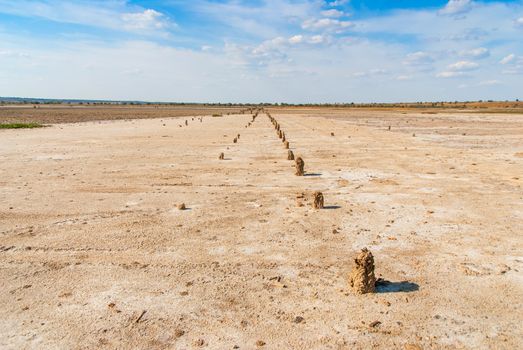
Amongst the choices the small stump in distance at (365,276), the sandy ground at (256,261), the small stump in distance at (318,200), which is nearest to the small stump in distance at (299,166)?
the sandy ground at (256,261)

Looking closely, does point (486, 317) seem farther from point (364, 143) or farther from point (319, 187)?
point (364, 143)

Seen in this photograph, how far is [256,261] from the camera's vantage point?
19.8 feet

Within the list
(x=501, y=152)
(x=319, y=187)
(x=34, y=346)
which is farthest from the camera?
(x=501, y=152)

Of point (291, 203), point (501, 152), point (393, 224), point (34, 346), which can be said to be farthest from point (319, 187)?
point (501, 152)

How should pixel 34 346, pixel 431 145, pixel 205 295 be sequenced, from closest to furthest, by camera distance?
pixel 34 346 → pixel 205 295 → pixel 431 145

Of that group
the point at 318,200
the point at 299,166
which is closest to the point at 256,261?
the point at 318,200

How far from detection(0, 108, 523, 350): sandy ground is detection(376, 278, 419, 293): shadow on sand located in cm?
2

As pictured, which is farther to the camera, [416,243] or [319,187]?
[319,187]

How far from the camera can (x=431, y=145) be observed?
20969 millimetres

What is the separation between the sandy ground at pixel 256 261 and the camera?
4.30 meters

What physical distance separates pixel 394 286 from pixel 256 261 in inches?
75.5

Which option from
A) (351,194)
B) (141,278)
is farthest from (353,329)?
(351,194)

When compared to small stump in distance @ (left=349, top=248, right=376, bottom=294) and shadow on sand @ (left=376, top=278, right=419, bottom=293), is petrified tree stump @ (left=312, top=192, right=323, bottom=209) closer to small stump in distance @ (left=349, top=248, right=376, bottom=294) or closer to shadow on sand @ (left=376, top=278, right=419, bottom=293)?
shadow on sand @ (left=376, top=278, right=419, bottom=293)

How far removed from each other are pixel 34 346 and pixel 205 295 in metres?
1.83
